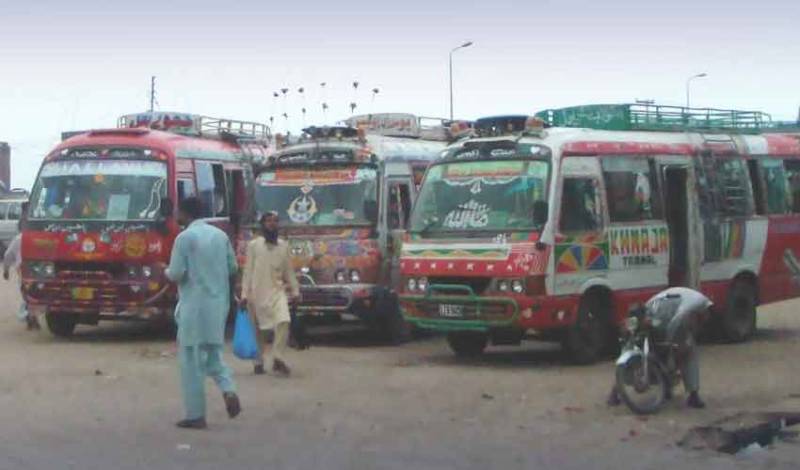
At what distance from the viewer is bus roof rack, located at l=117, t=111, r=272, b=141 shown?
1883 centimetres

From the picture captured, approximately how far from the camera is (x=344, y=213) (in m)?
16.8

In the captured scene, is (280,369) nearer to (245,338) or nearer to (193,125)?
(245,338)

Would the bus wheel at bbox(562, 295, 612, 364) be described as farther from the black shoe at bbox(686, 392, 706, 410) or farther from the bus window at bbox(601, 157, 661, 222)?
the black shoe at bbox(686, 392, 706, 410)

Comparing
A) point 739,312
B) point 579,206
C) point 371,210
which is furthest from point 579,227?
point 739,312

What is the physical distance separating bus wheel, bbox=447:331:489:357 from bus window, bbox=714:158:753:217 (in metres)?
3.65

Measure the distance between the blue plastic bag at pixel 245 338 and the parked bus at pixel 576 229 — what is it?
2.00 m

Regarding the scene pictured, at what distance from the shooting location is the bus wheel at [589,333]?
14.6 m

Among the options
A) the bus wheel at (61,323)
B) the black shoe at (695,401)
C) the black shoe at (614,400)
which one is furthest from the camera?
the bus wheel at (61,323)

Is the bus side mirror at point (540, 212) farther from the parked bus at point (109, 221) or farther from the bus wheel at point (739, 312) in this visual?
the parked bus at point (109, 221)

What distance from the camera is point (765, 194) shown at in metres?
18.1

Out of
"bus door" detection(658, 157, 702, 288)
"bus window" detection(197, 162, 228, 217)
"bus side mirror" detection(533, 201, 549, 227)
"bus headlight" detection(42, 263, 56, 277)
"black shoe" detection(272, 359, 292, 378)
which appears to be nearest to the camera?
"black shoe" detection(272, 359, 292, 378)

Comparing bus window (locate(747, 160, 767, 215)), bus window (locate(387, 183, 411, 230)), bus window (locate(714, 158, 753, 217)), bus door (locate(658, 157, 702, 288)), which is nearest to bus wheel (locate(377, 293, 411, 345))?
bus window (locate(387, 183, 411, 230))

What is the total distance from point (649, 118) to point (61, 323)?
8.21 metres

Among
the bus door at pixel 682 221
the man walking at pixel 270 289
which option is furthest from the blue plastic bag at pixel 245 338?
the bus door at pixel 682 221
